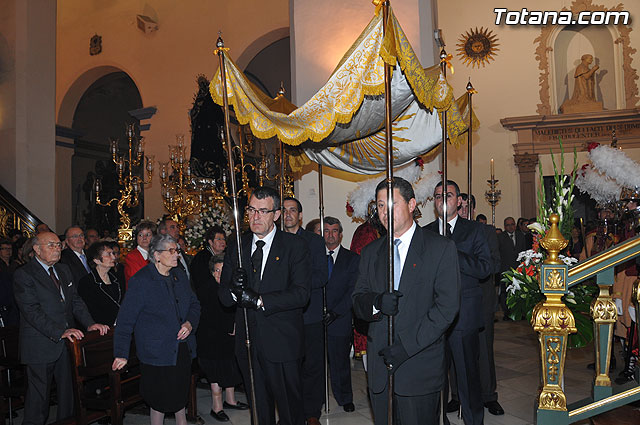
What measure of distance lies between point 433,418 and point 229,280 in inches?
68.7

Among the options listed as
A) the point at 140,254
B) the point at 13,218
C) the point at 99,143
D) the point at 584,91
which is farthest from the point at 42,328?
the point at 99,143

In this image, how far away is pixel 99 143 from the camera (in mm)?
18766

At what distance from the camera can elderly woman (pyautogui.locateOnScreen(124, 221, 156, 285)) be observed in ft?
18.0

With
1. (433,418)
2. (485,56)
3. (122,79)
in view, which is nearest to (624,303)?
(433,418)

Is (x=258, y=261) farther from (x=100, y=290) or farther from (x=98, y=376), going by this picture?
(x=100, y=290)

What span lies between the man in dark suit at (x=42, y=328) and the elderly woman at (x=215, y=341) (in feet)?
3.03

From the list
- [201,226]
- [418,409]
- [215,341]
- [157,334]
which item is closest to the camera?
[418,409]

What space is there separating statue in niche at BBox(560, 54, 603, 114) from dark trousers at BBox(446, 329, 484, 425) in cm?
1239

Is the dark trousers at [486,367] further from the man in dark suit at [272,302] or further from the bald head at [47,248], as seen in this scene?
the bald head at [47,248]

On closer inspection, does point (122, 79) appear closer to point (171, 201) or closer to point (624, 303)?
point (171, 201)

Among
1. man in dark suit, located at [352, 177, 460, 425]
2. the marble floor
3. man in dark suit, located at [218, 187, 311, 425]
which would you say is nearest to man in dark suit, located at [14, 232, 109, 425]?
the marble floor

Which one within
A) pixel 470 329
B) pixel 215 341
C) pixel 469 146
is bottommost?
pixel 215 341

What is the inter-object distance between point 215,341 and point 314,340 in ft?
3.07

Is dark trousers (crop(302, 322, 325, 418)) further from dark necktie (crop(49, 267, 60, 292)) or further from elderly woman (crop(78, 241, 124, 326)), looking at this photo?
dark necktie (crop(49, 267, 60, 292))
